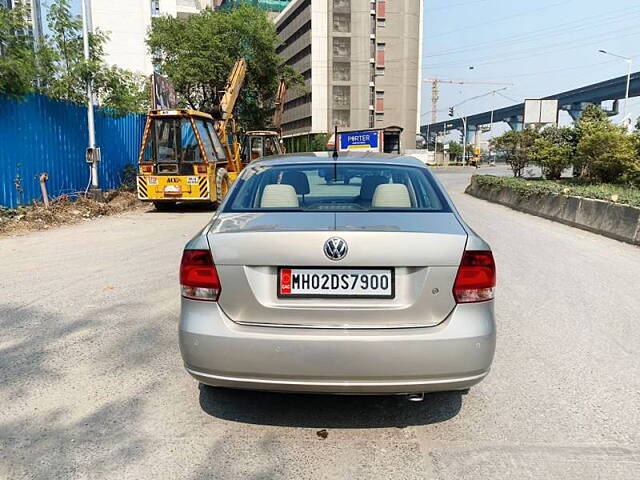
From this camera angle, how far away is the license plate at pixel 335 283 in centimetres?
281

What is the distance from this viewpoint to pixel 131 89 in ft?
53.4

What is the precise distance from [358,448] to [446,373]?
65 cm

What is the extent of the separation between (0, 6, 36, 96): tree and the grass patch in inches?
479

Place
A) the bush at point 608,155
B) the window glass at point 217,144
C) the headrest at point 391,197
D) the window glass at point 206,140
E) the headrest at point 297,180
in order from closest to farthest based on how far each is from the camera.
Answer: the headrest at point 391,197 → the headrest at point 297,180 → the window glass at point 206,140 → the bush at point 608,155 → the window glass at point 217,144

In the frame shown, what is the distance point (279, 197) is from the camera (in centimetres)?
358

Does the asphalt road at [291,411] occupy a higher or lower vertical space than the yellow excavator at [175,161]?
lower

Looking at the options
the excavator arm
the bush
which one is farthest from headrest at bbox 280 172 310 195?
the excavator arm

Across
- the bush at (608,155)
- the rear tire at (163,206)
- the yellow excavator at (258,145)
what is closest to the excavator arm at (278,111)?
the yellow excavator at (258,145)

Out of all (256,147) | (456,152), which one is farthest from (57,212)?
(456,152)

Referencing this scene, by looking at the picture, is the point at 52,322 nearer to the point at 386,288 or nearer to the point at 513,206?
the point at 386,288

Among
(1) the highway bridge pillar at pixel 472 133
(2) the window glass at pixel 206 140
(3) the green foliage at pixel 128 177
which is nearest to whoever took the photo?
(2) the window glass at pixel 206 140

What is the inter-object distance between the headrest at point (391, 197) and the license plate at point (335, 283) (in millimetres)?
813

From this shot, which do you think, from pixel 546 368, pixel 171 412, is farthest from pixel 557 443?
pixel 171 412

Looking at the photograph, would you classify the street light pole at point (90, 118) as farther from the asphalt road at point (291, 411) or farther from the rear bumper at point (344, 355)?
the rear bumper at point (344, 355)
